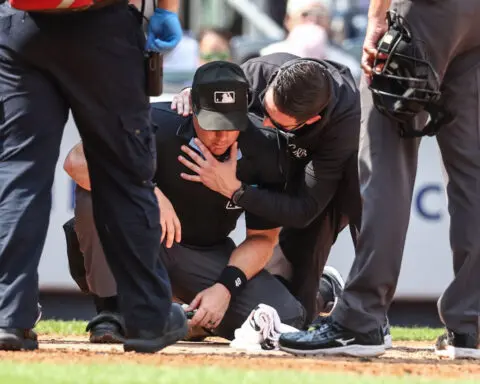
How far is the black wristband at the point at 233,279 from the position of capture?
636cm

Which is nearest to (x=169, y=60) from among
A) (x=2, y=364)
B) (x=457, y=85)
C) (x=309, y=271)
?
(x=309, y=271)

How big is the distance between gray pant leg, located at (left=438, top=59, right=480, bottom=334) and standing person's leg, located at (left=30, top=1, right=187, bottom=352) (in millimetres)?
1163

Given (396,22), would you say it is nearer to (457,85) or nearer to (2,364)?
(457,85)

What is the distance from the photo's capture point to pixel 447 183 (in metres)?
5.47

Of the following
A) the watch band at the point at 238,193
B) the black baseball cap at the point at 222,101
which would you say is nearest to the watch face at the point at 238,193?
the watch band at the point at 238,193

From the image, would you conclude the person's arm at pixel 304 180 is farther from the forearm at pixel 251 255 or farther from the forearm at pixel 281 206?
the forearm at pixel 251 255

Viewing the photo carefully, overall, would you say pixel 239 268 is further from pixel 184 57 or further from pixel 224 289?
pixel 184 57

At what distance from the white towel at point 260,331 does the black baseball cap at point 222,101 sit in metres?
0.86

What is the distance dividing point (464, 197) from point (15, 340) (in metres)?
1.86

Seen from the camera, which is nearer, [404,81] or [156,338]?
[156,338]

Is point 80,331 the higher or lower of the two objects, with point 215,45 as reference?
lower

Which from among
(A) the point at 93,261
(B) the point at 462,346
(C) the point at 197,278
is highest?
(B) the point at 462,346

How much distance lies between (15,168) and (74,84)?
1.27 feet

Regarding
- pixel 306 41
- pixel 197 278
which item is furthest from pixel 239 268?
pixel 306 41
